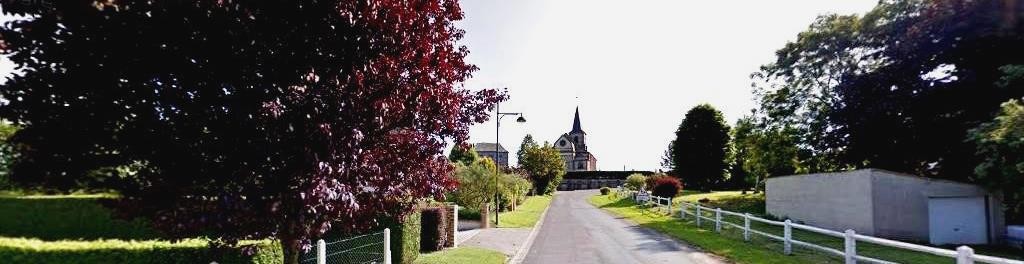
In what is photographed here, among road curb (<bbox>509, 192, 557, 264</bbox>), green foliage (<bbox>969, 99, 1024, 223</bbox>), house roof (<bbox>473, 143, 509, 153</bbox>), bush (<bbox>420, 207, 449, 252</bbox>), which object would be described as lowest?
road curb (<bbox>509, 192, 557, 264</bbox>)

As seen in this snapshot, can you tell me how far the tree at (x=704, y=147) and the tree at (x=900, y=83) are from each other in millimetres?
24981

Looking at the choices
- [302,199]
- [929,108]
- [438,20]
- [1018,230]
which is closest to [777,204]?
[929,108]

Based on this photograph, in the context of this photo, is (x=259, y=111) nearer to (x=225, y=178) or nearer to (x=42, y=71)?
(x=225, y=178)

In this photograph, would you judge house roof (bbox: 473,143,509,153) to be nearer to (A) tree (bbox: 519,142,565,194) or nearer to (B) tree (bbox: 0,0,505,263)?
(A) tree (bbox: 519,142,565,194)

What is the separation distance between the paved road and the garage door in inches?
398

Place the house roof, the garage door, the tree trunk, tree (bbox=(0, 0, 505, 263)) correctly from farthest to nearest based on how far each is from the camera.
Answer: the house roof, the garage door, the tree trunk, tree (bbox=(0, 0, 505, 263))

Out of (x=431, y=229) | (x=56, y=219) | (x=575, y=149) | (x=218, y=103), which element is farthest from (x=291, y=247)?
(x=575, y=149)

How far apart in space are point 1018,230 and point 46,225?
32556mm

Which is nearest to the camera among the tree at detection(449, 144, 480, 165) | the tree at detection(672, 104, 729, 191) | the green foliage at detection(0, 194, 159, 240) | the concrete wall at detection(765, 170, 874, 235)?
the green foliage at detection(0, 194, 159, 240)

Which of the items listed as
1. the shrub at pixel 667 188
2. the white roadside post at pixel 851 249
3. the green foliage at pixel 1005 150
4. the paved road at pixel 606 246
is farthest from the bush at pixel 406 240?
the shrub at pixel 667 188

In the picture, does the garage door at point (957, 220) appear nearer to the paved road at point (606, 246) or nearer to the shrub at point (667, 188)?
the paved road at point (606, 246)

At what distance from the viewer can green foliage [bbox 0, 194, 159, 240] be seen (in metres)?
17.8

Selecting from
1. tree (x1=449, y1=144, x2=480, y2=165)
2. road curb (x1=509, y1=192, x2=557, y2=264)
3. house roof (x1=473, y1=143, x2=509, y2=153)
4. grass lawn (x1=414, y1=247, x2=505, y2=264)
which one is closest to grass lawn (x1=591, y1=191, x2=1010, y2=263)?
road curb (x1=509, y1=192, x2=557, y2=264)

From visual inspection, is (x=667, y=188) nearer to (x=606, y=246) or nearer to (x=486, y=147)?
(x=606, y=246)
